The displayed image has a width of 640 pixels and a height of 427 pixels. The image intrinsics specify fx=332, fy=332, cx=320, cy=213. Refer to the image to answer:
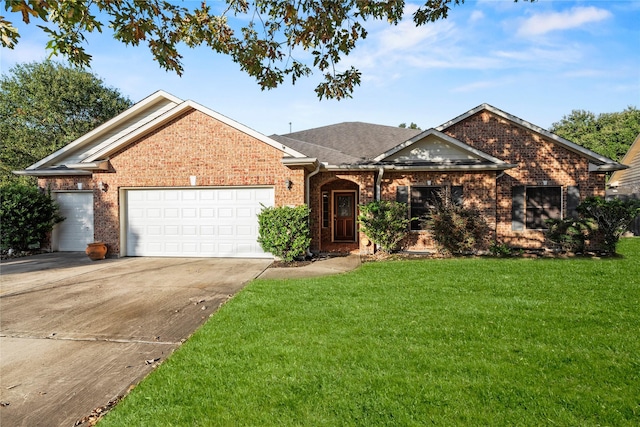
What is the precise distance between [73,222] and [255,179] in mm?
7990

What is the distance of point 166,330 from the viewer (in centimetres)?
468

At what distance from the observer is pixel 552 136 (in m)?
12.0

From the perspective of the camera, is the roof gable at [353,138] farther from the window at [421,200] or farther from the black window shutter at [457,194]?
the black window shutter at [457,194]

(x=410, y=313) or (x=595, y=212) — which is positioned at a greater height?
(x=595, y=212)

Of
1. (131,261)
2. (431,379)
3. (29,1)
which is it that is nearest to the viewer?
(29,1)

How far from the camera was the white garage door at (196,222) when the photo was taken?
34.6 ft

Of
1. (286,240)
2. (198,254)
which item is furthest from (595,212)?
(198,254)

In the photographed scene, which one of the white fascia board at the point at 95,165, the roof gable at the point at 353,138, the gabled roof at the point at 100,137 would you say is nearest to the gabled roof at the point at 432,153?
the roof gable at the point at 353,138

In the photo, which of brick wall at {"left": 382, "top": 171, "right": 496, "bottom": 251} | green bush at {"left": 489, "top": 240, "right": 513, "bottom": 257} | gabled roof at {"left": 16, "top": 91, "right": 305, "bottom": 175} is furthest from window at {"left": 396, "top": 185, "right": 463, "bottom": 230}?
gabled roof at {"left": 16, "top": 91, "right": 305, "bottom": 175}

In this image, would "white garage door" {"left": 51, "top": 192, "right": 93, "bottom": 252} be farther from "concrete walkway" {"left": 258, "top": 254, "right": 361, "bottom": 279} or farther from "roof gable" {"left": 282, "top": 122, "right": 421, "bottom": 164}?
"roof gable" {"left": 282, "top": 122, "right": 421, "bottom": 164}

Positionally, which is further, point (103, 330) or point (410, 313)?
point (410, 313)

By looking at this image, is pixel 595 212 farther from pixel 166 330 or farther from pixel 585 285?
pixel 166 330

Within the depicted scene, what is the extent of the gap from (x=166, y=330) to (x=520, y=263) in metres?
8.59

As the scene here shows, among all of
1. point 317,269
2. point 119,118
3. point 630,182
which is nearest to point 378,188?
point 317,269
